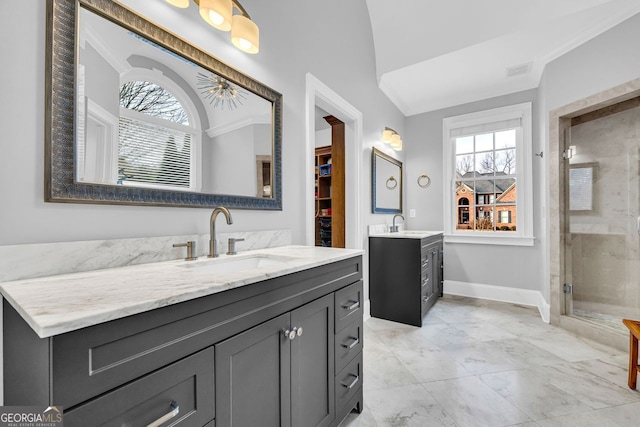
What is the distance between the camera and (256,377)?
0.93 meters

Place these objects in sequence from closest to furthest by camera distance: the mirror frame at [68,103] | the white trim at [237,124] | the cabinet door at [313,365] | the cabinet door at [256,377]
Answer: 1. the cabinet door at [256,377]
2. the mirror frame at [68,103]
3. the cabinet door at [313,365]
4. the white trim at [237,124]

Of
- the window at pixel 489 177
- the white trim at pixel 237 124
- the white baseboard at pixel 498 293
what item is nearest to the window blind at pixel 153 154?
the white trim at pixel 237 124

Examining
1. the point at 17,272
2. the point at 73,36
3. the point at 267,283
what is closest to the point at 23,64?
the point at 73,36

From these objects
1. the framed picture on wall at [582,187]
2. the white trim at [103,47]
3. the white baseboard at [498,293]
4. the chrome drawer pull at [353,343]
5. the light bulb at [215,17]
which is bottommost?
the white baseboard at [498,293]

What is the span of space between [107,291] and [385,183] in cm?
312

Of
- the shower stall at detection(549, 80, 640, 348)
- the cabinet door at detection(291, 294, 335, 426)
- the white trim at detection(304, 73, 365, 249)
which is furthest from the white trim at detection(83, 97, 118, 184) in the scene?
the shower stall at detection(549, 80, 640, 348)

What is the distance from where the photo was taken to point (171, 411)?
692mm

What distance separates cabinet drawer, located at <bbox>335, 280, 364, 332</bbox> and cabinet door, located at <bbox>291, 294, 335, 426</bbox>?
0.06 m

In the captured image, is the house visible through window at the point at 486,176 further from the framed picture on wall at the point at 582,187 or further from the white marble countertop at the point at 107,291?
the white marble countertop at the point at 107,291

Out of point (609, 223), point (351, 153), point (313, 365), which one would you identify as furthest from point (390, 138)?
point (313, 365)

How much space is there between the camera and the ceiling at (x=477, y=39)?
2.38m

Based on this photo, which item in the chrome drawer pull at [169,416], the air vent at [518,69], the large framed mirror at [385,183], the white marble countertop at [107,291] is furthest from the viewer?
the large framed mirror at [385,183]

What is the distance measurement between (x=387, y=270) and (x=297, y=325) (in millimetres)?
1966

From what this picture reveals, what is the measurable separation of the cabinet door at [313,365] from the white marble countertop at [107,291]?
0.23m
